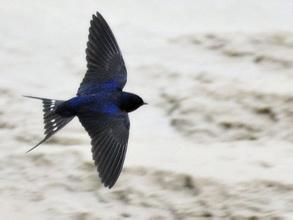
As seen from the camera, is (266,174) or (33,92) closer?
(266,174)

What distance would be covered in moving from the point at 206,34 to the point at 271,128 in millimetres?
935

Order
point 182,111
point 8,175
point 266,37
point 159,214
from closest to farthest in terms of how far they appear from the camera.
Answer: point 159,214, point 8,175, point 182,111, point 266,37

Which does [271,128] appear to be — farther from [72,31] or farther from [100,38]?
[72,31]

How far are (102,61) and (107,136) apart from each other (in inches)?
14.8

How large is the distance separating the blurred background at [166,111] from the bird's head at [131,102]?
27cm

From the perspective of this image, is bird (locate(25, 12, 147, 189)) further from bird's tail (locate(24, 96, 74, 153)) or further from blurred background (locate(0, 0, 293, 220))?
blurred background (locate(0, 0, 293, 220))

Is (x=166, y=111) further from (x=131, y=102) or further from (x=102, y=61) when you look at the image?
(x=131, y=102)

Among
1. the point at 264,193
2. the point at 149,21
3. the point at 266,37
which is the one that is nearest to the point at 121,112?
the point at 264,193

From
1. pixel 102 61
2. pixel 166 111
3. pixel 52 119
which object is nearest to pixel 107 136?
pixel 52 119

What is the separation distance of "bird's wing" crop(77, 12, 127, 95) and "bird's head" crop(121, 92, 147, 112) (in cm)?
13

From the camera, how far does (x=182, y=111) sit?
447 centimetres

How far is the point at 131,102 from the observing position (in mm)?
3764

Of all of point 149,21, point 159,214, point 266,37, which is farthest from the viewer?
point 149,21

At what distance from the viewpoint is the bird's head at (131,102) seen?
3759mm
